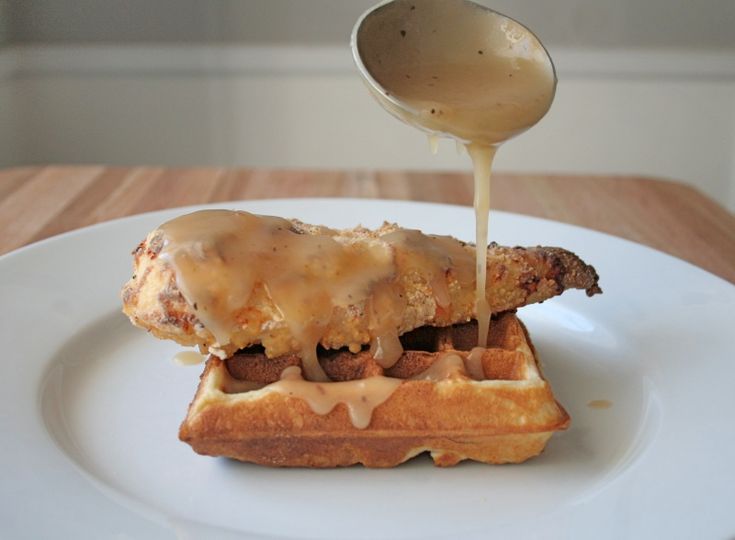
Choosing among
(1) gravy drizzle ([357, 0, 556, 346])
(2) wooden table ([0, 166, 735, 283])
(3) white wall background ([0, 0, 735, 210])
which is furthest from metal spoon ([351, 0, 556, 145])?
(3) white wall background ([0, 0, 735, 210])

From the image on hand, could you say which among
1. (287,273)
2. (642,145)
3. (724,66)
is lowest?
(642,145)

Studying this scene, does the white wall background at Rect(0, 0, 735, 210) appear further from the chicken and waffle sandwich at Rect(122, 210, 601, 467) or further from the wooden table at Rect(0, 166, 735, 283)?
the chicken and waffle sandwich at Rect(122, 210, 601, 467)

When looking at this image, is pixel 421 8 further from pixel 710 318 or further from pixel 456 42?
pixel 710 318

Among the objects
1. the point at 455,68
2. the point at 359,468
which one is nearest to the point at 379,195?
the point at 455,68

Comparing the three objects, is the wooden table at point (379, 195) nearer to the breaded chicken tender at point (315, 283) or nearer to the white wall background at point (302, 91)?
the breaded chicken tender at point (315, 283)

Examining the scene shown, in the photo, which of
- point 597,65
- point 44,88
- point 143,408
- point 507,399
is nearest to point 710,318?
point 507,399

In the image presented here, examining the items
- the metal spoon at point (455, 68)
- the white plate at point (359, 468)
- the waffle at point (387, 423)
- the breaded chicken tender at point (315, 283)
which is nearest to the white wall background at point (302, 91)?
the white plate at point (359, 468)
